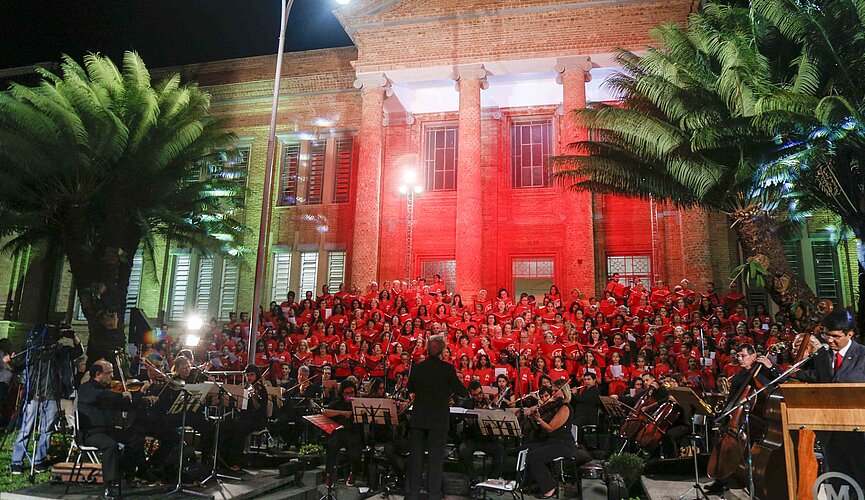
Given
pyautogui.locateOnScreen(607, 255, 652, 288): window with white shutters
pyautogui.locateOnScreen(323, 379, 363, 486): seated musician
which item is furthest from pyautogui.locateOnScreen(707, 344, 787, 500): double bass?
pyautogui.locateOnScreen(607, 255, 652, 288): window with white shutters

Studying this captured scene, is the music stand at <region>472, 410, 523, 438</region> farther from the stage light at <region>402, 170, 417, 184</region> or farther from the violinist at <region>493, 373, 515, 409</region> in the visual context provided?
the stage light at <region>402, 170, 417, 184</region>

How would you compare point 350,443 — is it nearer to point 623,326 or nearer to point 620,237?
point 623,326

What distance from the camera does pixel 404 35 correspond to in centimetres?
2127

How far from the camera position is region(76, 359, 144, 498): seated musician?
7.44 metres

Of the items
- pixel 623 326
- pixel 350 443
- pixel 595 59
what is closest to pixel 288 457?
pixel 350 443

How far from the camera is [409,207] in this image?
2244 centimetres

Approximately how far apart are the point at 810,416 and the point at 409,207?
18134 mm

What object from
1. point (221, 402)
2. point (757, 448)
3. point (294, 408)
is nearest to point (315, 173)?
point (294, 408)

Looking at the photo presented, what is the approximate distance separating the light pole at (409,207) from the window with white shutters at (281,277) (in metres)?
4.72

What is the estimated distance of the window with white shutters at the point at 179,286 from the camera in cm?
2438

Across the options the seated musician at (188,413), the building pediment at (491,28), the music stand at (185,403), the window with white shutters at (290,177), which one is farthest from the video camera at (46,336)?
the window with white shutters at (290,177)

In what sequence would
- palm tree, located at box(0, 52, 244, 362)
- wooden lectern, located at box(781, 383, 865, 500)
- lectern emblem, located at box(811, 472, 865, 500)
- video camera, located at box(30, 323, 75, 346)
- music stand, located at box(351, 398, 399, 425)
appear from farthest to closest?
palm tree, located at box(0, 52, 244, 362) → video camera, located at box(30, 323, 75, 346) → music stand, located at box(351, 398, 399, 425) → lectern emblem, located at box(811, 472, 865, 500) → wooden lectern, located at box(781, 383, 865, 500)

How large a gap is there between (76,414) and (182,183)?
11.1 meters

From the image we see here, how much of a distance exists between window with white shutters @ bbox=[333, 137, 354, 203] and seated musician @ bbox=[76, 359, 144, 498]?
16.0 m
